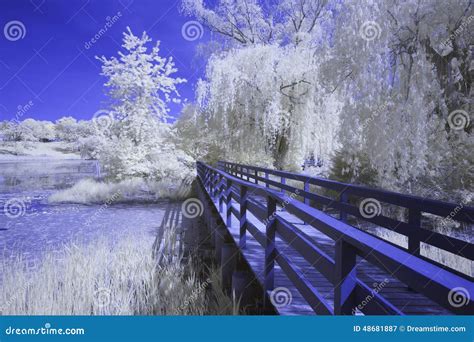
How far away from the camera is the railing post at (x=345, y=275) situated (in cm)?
158

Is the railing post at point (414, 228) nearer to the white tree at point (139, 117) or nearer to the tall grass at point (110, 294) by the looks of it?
the tall grass at point (110, 294)

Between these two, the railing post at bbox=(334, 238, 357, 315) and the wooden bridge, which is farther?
the railing post at bbox=(334, 238, 357, 315)

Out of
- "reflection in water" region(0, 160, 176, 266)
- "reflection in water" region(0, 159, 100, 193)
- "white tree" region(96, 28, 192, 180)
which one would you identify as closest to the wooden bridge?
"reflection in water" region(0, 160, 176, 266)

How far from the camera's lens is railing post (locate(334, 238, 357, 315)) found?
1581mm

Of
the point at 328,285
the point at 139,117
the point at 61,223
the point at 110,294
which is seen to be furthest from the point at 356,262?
the point at 139,117

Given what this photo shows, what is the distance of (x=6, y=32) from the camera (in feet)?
14.6

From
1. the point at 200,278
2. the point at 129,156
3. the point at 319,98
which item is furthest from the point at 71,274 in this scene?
the point at 129,156

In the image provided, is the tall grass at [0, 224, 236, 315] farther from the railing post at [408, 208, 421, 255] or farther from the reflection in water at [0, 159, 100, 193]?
the reflection in water at [0, 159, 100, 193]

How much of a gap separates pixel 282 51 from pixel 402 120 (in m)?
7.24

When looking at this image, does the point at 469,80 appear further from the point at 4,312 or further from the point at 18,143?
the point at 18,143

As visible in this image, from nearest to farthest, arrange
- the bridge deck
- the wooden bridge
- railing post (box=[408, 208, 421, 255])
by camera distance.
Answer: the wooden bridge, the bridge deck, railing post (box=[408, 208, 421, 255])

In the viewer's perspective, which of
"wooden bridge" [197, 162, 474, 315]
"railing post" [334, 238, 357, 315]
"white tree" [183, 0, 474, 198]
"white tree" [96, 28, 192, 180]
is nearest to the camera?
"wooden bridge" [197, 162, 474, 315]

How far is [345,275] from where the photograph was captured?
1.62 meters

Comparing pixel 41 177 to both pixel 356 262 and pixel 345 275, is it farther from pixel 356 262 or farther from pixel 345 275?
pixel 345 275
